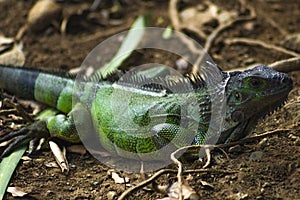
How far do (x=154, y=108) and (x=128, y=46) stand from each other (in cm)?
213

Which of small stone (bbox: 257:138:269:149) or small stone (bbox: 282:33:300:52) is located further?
small stone (bbox: 282:33:300:52)

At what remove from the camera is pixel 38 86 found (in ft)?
19.1

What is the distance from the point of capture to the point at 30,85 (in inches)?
232

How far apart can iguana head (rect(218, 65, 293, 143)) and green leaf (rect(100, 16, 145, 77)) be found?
6.89 feet

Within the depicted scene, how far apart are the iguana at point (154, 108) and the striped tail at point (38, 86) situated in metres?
0.01

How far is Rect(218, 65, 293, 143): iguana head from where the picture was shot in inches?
164

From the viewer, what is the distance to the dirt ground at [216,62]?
392 cm

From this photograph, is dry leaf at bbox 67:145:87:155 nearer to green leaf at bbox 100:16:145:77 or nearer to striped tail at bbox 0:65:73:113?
striped tail at bbox 0:65:73:113

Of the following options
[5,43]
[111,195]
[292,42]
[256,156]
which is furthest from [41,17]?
[256,156]

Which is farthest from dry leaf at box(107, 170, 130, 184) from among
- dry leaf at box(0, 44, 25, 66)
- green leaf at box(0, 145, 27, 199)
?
dry leaf at box(0, 44, 25, 66)

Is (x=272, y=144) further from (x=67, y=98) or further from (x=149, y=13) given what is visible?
(x=149, y=13)

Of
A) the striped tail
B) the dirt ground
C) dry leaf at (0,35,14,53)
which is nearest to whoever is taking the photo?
the dirt ground

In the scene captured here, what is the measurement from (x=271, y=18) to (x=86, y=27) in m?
2.95

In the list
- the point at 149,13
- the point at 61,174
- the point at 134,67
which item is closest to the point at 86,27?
the point at 149,13
